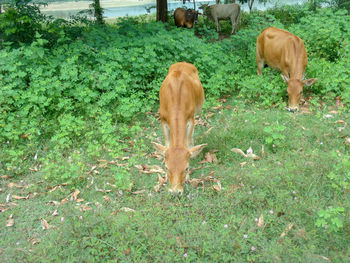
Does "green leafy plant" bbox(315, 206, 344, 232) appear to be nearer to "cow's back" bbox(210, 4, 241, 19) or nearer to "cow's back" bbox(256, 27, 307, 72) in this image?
"cow's back" bbox(256, 27, 307, 72)

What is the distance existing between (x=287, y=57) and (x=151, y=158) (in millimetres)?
4468

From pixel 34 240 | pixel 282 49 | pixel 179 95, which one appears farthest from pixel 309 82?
pixel 34 240

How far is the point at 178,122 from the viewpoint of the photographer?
4.68 m

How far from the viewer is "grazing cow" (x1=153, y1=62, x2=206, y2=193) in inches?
171

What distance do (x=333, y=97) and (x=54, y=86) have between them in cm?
614

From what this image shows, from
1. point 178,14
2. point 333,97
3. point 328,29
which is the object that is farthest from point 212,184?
point 178,14

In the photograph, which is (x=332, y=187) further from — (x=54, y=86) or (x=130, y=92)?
(x=54, y=86)

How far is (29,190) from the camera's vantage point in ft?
16.4

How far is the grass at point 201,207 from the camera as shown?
3654mm

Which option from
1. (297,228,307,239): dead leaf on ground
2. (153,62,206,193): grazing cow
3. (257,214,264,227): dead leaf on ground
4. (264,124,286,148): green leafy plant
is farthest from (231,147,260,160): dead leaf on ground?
(297,228,307,239): dead leaf on ground

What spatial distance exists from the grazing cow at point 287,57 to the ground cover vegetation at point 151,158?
33 centimetres

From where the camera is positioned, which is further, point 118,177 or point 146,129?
point 146,129

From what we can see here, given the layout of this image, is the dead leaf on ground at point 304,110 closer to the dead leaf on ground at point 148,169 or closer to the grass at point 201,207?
the grass at point 201,207

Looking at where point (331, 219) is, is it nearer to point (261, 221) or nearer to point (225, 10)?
point (261, 221)
